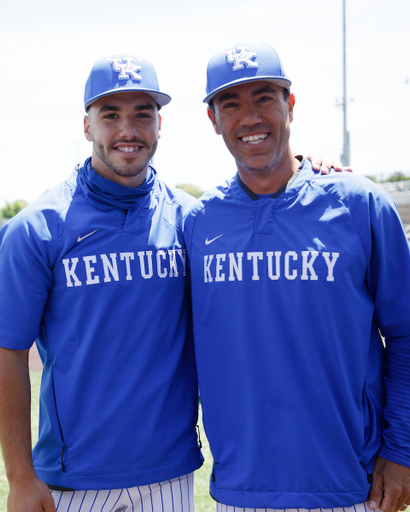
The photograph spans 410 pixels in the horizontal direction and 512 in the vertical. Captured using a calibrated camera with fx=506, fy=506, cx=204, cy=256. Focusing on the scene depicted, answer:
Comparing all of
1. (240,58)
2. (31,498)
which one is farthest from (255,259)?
(31,498)

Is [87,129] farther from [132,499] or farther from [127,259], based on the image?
[132,499]

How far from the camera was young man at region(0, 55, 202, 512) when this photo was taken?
91.3 inches

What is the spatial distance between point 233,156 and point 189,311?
82 centimetres

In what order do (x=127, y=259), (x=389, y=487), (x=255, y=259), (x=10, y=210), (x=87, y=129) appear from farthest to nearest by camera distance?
(x=10, y=210)
(x=87, y=129)
(x=127, y=259)
(x=255, y=259)
(x=389, y=487)

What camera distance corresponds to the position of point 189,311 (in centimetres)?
263

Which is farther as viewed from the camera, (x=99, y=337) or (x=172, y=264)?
(x=172, y=264)

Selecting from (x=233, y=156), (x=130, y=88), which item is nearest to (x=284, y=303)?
(x=233, y=156)

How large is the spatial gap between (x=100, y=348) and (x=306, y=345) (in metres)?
0.95

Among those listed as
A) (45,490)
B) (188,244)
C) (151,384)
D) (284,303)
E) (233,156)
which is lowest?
(45,490)

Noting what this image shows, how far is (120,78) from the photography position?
2537mm

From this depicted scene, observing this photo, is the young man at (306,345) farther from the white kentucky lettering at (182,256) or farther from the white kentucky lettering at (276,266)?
the white kentucky lettering at (182,256)

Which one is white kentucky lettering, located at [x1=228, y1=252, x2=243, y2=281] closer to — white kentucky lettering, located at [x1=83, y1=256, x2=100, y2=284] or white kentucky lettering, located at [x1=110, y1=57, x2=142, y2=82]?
white kentucky lettering, located at [x1=83, y1=256, x2=100, y2=284]

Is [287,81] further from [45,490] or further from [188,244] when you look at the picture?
[45,490]

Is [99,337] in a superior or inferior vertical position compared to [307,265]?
inferior
